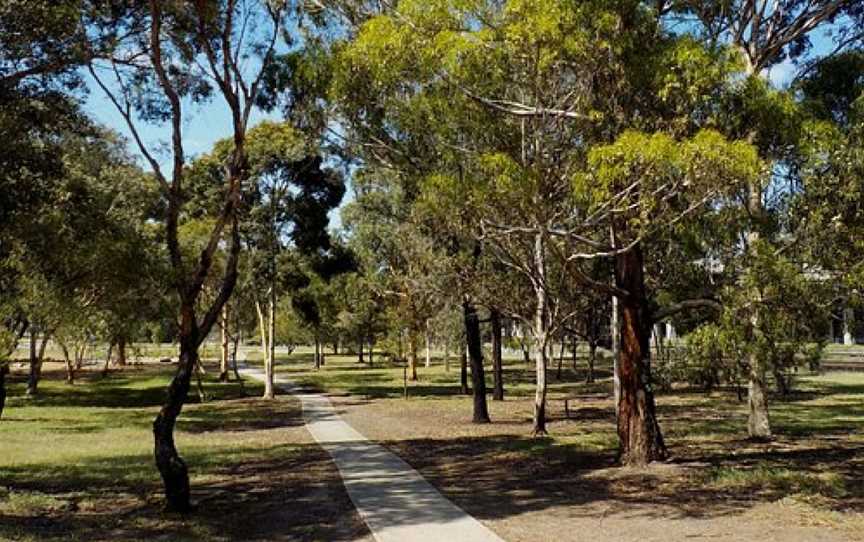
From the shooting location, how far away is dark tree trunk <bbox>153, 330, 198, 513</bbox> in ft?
35.2

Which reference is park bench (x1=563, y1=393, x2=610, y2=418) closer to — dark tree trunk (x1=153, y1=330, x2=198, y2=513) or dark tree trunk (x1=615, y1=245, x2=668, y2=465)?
dark tree trunk (x1=615, y1=245, x2=668, y2=465)

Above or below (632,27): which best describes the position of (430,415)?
below

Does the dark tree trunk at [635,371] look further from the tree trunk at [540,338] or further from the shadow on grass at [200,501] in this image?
the shadow on grass at [200,501]

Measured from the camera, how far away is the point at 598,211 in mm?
11359

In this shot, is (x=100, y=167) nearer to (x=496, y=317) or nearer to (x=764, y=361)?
(x=496, y=317)

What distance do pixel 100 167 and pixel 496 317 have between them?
18.0m

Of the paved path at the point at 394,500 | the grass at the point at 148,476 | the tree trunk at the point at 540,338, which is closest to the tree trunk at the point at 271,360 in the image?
the grass at the point at 148,476

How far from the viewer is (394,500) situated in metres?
11.3

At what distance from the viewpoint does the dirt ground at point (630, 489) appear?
926 cm

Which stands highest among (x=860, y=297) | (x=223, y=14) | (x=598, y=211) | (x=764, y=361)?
(x=223, y=14)

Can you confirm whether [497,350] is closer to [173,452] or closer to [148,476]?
[148,476]

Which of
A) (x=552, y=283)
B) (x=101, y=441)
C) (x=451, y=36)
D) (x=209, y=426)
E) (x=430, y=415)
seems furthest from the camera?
(x=430, y=415)

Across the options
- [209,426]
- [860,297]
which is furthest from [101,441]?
[860,297]

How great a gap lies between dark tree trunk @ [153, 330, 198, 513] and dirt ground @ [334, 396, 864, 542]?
12.4ft
